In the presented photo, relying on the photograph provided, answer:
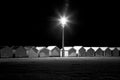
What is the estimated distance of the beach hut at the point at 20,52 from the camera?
56.6 metres

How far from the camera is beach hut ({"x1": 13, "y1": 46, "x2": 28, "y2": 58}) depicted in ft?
186

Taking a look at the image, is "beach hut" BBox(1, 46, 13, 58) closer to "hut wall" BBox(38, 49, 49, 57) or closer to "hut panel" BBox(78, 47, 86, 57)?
"hut wall" BBox(38, 49, 49, 57)

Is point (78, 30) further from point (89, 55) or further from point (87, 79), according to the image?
point (87, 79)

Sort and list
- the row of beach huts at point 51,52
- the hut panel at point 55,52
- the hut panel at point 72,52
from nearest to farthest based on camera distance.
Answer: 1. the row of beach huts at point 51,52
2. the hut panel at point 55,52
3. the hut panel at point 72,52

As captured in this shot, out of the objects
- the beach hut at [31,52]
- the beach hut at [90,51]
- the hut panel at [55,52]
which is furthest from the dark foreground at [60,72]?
the beach hut at [90,51]

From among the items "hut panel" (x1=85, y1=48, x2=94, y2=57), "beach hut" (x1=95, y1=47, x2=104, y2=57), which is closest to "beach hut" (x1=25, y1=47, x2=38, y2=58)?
"hut panel" (x1=85, y1=48, x2=94, y2=57)

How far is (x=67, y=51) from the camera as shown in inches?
2467

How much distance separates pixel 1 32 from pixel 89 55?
239ft

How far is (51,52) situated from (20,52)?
28.7ft

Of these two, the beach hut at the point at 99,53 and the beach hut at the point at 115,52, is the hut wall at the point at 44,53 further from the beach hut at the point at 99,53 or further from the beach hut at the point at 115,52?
the beach hut at the point at 115,52

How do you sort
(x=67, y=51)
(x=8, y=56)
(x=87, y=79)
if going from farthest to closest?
(x=67, y=51) → (x=8, y=56) → (x=87, y=79)

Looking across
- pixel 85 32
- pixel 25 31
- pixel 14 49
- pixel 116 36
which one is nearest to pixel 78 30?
pixel 85 32

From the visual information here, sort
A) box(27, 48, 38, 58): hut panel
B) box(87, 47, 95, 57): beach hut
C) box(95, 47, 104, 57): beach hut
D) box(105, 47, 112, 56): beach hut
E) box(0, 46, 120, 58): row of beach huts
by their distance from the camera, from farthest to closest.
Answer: box(95, 47, 104, 57): beach hut → box(105, 47, 112, 56): beach hut → box(87, 47, 95, 57): beach hut → box(27, 48, 38, 58): hut panel → box(0, 46, 120, 58): row of beach huts

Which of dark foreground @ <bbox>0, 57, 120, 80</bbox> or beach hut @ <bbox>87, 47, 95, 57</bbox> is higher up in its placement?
beach hut @ <bbox>87, 47, 95, 57</bbox>
